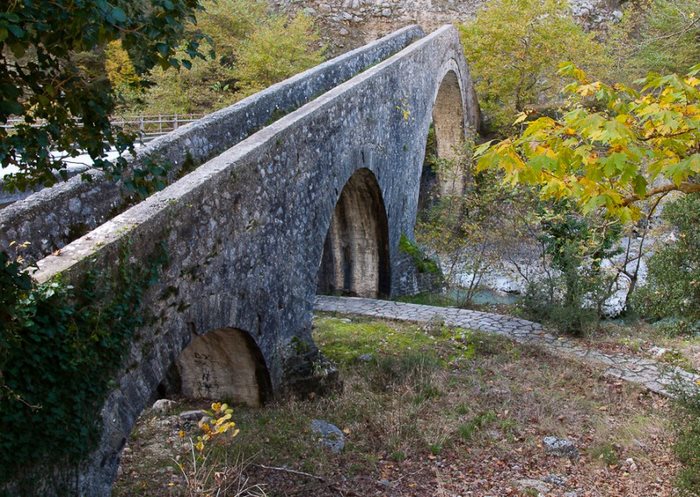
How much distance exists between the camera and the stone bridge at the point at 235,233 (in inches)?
177

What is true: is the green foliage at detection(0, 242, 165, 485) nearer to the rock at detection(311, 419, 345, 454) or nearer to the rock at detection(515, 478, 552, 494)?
the rock at detection(311, 419, 345, 454)

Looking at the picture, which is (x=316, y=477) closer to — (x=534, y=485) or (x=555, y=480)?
(x=534, y=485)

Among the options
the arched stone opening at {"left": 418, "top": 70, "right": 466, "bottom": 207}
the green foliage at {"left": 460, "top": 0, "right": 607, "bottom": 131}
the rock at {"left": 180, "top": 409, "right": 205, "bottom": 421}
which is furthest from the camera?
the green foliage at {"left": 460, "top": 0, "right": 607, "bottom": 131}

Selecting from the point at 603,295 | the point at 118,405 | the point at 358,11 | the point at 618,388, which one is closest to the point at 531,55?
the point at 358,11

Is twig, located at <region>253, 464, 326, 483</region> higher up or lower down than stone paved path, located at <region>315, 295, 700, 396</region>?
lower down

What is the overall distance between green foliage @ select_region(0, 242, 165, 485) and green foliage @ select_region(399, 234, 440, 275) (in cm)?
986

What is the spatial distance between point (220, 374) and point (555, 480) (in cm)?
343

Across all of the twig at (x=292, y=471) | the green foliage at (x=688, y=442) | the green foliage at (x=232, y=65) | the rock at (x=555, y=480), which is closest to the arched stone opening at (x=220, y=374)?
the twig at (x=292, y=471)

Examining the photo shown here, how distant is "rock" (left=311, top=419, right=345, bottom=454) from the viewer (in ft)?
20.6

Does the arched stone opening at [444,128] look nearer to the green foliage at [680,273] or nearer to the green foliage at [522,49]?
A: the green foliage at [522,49]

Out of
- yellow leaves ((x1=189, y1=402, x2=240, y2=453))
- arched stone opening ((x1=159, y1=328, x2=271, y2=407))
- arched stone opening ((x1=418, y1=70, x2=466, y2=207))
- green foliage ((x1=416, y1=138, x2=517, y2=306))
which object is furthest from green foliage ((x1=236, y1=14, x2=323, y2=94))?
yellow leaves ((x1=189, y1=402, x2=240, y2=453))

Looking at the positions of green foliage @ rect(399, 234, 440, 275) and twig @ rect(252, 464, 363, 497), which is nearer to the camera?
twig @ rect(252, 464, 363, 497)

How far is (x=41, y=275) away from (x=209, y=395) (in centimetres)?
348

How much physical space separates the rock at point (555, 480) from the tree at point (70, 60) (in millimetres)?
4722
